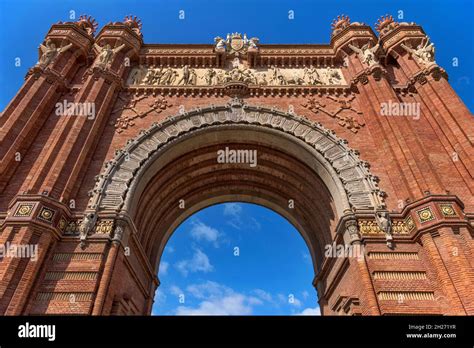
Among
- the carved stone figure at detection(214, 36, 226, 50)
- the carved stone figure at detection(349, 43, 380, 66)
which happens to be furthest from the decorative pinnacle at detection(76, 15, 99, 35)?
the carved stone figure at detection(349, 43, 380, 66)

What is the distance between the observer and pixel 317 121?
13.9 meters

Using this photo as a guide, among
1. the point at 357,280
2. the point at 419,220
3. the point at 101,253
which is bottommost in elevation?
the point at 357,280

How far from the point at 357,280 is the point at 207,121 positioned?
A: 8489 millimetres

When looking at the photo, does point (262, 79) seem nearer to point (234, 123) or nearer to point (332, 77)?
point (332, 77)

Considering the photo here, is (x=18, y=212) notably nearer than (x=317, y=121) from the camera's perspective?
Yes

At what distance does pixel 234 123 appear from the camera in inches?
549

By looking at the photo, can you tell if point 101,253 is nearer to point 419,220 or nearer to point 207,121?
point 207,121

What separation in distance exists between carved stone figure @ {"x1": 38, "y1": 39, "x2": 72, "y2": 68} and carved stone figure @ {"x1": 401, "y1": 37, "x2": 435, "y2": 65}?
16.6 m

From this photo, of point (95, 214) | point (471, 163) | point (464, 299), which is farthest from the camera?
point (471, 163)

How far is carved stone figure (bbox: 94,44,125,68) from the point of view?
597 inches

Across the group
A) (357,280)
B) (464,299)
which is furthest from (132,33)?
(464,299)

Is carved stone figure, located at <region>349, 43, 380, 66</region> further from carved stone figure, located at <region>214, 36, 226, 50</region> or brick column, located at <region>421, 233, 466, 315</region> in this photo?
brick column, located at <region>421, 233, 466, 315</region>

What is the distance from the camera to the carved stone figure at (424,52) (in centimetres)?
1484

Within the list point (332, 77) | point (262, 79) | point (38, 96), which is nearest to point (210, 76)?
point (262, 79)
